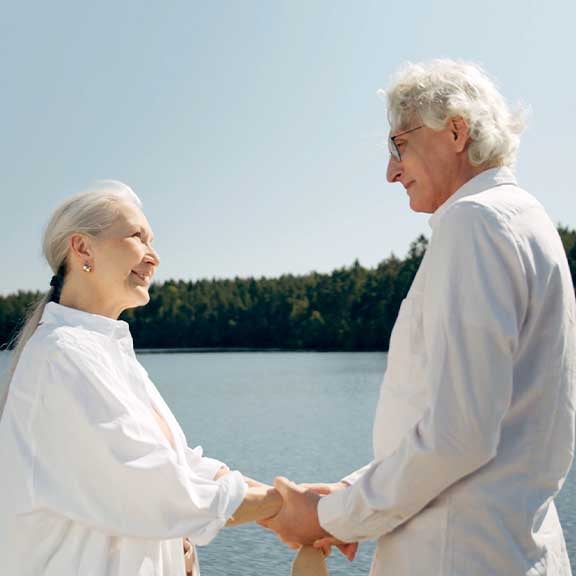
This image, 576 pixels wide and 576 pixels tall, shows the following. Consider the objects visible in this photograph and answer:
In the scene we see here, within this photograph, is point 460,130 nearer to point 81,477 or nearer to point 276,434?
point 81,477

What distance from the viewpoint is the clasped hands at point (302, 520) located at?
256cm

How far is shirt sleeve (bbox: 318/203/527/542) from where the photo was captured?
77.8 inches

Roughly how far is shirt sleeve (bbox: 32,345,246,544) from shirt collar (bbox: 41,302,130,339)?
15 centimetres

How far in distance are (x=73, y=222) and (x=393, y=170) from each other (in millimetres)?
916

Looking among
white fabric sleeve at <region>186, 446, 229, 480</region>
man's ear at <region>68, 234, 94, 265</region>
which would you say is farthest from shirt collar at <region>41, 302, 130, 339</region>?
white fabric sleeve at <region>186, 446, 229, 480</region>

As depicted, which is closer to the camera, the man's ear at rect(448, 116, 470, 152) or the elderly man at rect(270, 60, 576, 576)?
the elderly man at rect(270, 60, 576, 576)

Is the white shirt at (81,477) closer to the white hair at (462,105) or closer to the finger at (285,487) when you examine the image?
the finger at (285,487)

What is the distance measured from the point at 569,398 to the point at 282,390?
32827 mm

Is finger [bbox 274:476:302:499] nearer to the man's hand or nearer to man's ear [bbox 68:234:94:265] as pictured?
the man's hand

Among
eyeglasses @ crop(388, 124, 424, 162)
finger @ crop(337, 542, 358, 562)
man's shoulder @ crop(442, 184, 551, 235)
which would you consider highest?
eyeglasses @ crop(388, 124, 424, 162)

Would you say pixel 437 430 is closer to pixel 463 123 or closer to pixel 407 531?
pixel 407 531

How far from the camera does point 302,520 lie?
260cm

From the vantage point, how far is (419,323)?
2178 mm

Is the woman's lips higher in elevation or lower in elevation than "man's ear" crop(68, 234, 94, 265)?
lower
